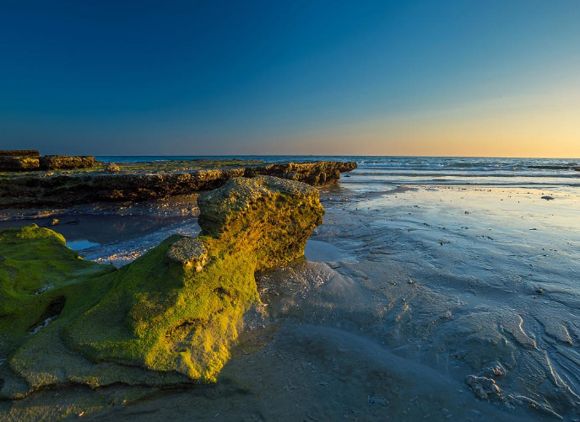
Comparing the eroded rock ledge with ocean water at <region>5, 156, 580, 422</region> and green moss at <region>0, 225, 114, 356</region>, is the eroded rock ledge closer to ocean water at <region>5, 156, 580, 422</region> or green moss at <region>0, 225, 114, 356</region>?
green moss at <region>0, 225, 114, 356</region>

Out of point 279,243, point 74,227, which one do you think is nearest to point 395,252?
point 279,243

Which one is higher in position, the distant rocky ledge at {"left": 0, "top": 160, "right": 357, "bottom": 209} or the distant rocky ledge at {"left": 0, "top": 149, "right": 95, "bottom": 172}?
the distant rocky ledge at {"left": 0, "top": 149, "right": 95, "bottom": 172}

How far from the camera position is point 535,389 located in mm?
2357

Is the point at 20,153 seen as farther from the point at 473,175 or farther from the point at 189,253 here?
the point at 473,175

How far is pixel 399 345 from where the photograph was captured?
2.95 metres

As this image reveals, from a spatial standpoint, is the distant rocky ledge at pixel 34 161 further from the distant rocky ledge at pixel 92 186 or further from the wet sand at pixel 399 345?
the wet sand at pixel 399 345

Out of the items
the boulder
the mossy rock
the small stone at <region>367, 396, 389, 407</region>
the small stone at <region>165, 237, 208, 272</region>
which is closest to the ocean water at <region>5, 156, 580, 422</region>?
the small stone at <region>367, 396, 389, 407</region>

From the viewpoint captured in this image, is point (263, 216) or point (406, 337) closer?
point (406, 337)

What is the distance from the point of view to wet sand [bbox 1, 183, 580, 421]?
2211 mm

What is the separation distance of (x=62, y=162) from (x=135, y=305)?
14.1 m

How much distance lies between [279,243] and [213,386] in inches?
110

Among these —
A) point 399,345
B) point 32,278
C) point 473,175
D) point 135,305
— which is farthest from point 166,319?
point 473,175

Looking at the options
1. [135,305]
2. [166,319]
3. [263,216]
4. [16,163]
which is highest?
[16,163]

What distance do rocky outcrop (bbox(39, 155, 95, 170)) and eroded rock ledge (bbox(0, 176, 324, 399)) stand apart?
411 inches
